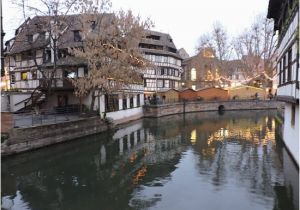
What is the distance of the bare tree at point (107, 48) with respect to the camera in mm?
30000

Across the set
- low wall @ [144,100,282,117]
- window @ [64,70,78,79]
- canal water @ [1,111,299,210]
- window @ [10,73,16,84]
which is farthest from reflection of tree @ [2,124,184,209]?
low wall @ [144,100,282,117]

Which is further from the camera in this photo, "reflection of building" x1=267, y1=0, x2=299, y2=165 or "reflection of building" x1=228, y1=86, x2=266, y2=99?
"reflection of building" x1=228, y1=86, x2=266, y2=99

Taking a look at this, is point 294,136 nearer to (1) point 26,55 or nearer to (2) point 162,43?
(1) point 26,55

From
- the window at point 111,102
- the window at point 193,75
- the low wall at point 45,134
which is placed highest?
the window at point 193,75

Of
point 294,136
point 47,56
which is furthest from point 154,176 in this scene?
point 47,56

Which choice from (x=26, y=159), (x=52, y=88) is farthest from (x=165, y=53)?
(x=26, y=159)

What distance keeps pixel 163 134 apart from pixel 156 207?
2052 cm

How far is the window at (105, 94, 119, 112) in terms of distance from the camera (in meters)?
36.4

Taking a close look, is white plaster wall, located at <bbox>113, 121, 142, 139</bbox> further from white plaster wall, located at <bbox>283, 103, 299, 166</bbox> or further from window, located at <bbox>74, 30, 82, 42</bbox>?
white plaster wall, located at <bbox>283, 103, 299, 166</bbox>

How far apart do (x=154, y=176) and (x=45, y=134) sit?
408 inches

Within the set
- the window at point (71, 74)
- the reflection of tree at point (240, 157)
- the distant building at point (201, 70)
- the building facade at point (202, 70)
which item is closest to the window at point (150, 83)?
the building facade at point (202, 70)

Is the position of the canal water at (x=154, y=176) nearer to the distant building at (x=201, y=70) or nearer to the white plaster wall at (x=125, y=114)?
the white plaster wall at (x=125, y=114)

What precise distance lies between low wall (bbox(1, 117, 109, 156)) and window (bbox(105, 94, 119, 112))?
13.7ft

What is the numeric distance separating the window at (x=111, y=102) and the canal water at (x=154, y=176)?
8063 millimetres
